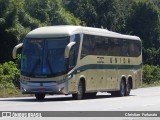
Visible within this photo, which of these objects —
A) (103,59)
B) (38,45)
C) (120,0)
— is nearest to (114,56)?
(103,59)

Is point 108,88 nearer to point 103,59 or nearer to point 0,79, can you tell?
point 103,59

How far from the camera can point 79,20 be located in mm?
62469

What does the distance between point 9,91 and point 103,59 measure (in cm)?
725

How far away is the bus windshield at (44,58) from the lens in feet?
87.0

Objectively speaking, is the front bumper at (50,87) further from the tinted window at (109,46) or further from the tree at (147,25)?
the tree at (147,25)

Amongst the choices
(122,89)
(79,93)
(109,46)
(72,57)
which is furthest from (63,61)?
(122,89)

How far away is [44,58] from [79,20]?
118ft

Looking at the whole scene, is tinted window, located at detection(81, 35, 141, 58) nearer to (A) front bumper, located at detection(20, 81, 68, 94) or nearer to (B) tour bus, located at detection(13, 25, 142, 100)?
(B) tour bus, located at detection(13, 25, 142, 100)

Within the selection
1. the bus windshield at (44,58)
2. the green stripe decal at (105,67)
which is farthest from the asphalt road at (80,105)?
the green stripe decal at (105,67)

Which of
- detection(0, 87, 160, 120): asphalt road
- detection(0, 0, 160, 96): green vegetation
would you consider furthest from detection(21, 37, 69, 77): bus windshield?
detection(0, 0, 160, 96): green vegetation

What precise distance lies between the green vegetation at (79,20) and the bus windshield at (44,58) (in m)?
7.07

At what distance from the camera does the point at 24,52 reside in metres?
27.2

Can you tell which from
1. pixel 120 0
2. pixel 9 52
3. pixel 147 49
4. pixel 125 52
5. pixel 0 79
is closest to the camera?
pixel 125 52

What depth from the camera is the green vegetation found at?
4512cm
